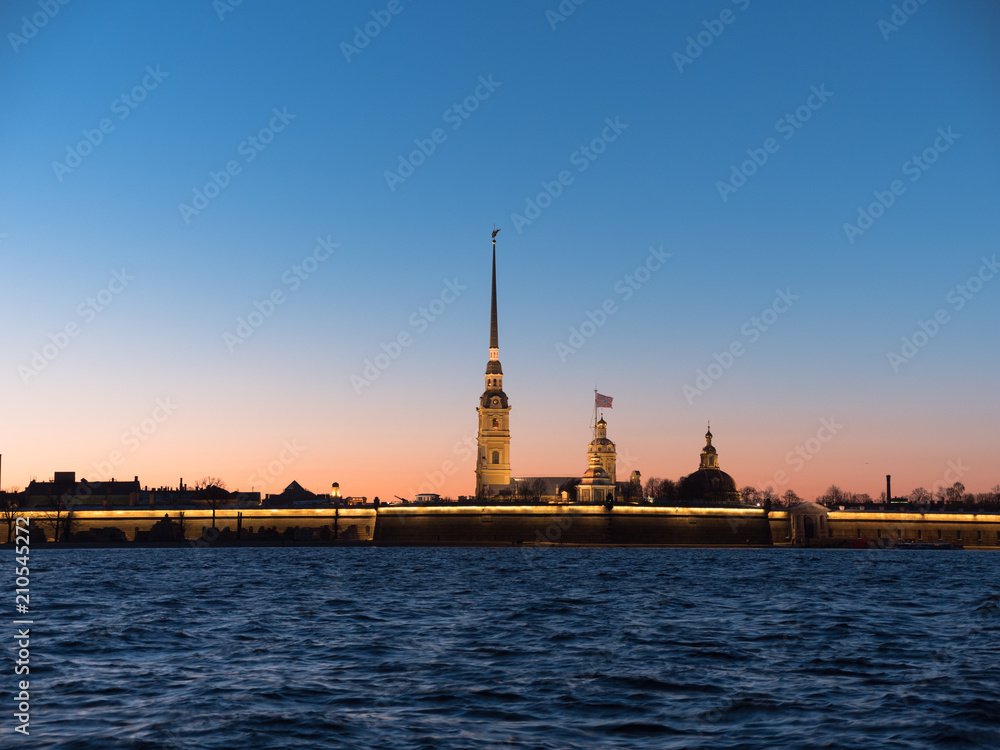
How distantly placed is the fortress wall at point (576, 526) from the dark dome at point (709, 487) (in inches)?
939

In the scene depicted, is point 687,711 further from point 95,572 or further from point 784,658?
point 95,572

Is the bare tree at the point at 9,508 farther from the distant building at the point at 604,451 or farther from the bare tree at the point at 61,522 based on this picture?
the distant building at the point at 604,451

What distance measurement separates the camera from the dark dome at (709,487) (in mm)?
159575

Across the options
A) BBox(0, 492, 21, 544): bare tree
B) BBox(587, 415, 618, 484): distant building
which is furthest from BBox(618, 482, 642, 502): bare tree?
BBox(0, 492, 21, 544): bare tree

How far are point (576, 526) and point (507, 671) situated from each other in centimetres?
10953

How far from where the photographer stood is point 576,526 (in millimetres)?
131125

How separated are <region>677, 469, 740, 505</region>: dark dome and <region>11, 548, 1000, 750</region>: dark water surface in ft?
378

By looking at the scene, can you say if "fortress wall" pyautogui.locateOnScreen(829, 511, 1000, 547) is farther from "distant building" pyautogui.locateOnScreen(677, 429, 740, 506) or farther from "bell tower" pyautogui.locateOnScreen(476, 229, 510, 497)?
"bell tower" pyautogui.locateOnScreen(476, 229, 510, 497)

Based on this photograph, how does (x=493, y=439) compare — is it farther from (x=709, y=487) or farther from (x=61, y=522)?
(x=61, y=522)

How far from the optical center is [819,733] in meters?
16.7

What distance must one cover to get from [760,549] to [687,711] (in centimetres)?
11466

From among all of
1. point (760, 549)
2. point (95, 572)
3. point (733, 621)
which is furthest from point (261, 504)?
point (733, 621)

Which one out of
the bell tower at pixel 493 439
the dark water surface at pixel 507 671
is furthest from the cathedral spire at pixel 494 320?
the dark water surface at pixel 507 671

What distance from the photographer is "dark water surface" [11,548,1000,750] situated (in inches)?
658
